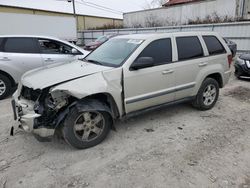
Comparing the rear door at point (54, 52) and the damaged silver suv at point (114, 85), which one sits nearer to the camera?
the damaged silver suv at point (114, 85)

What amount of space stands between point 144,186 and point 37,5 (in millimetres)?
33855

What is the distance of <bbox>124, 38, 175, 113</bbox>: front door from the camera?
12.0 feet

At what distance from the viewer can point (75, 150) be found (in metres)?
3.39

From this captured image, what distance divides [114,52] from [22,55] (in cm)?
317

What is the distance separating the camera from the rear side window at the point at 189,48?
4.29m

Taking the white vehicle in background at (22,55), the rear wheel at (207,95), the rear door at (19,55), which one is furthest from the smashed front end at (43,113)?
the rear door at (19,55)

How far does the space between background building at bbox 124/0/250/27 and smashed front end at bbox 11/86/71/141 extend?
1771 centimetres

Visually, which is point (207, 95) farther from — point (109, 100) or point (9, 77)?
point (9, 77)

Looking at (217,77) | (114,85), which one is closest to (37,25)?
(217,77)

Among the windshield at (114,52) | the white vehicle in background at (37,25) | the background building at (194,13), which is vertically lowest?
the windshield at (114,52)

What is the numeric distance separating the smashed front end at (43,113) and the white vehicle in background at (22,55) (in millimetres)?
2558

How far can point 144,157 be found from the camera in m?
3.19

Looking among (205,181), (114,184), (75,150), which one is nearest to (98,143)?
(75,150)

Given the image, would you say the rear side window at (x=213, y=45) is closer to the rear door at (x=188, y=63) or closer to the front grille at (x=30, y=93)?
the rear door at (x=188, y=63)
